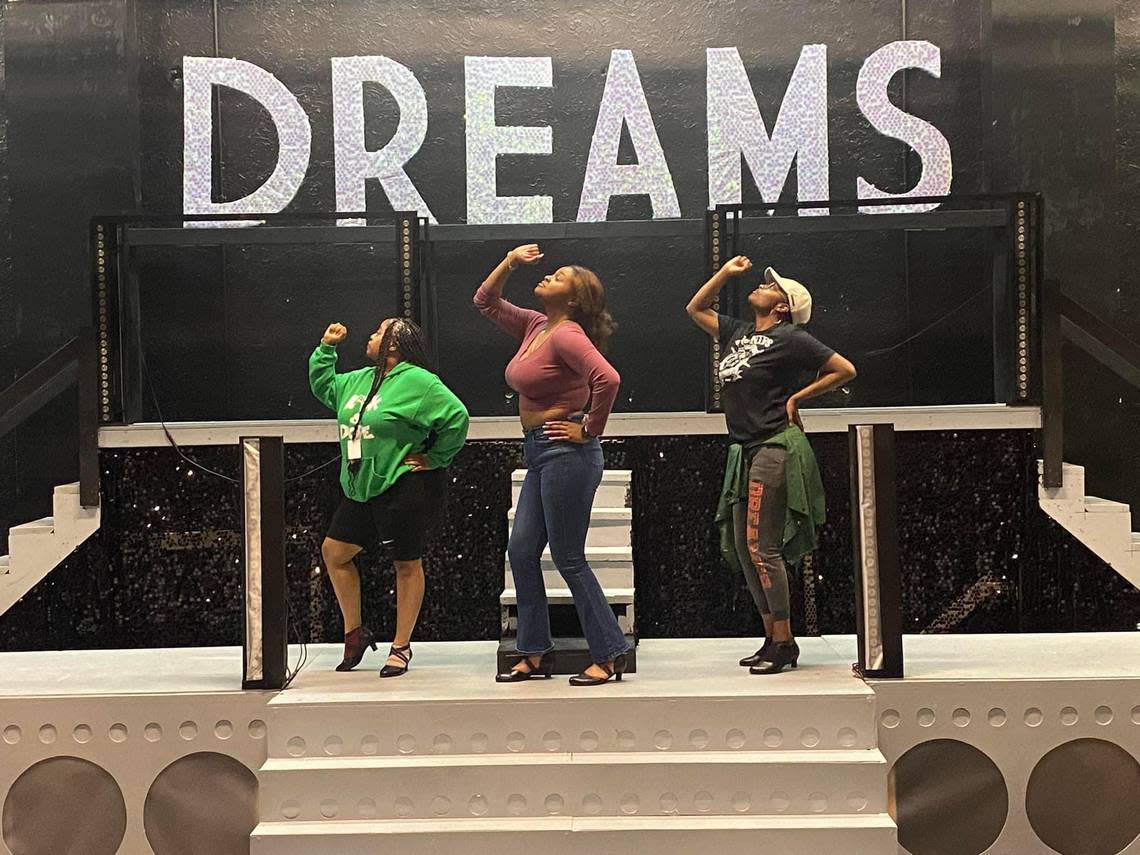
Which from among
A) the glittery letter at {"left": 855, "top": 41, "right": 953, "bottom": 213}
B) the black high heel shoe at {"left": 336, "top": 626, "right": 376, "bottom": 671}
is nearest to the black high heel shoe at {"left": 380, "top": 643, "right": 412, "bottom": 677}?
the black high heel shoe at {"left": 336, "top": 626, "right": 376, "bottom": 671}

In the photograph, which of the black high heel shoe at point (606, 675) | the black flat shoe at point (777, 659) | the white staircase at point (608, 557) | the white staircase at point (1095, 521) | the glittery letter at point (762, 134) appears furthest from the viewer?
the glittery letter at point (762, 134)

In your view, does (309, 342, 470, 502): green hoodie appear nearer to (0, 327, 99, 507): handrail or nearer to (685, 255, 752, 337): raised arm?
(685, 255, 752, 337): raised arm

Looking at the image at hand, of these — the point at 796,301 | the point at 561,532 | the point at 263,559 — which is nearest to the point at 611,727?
the point at 561,532

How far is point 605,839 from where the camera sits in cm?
419

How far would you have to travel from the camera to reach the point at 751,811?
431 cm

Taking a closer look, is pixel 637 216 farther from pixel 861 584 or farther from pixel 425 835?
pixel 425 835

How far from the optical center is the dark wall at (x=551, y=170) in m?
6.64

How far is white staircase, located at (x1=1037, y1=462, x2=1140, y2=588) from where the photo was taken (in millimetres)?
5809

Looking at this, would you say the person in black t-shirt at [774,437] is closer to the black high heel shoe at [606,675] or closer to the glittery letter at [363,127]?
the black high heel shoe at [606,675]

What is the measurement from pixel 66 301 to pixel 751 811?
180 inches

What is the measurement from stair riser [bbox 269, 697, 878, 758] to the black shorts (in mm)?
800

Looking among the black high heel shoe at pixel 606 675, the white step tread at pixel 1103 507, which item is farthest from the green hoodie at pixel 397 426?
the white step tread at pixel 1103 507

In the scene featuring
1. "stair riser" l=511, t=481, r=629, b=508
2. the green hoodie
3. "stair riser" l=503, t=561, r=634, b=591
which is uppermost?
the green hoodie

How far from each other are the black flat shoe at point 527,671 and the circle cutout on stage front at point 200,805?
0.95 meters
